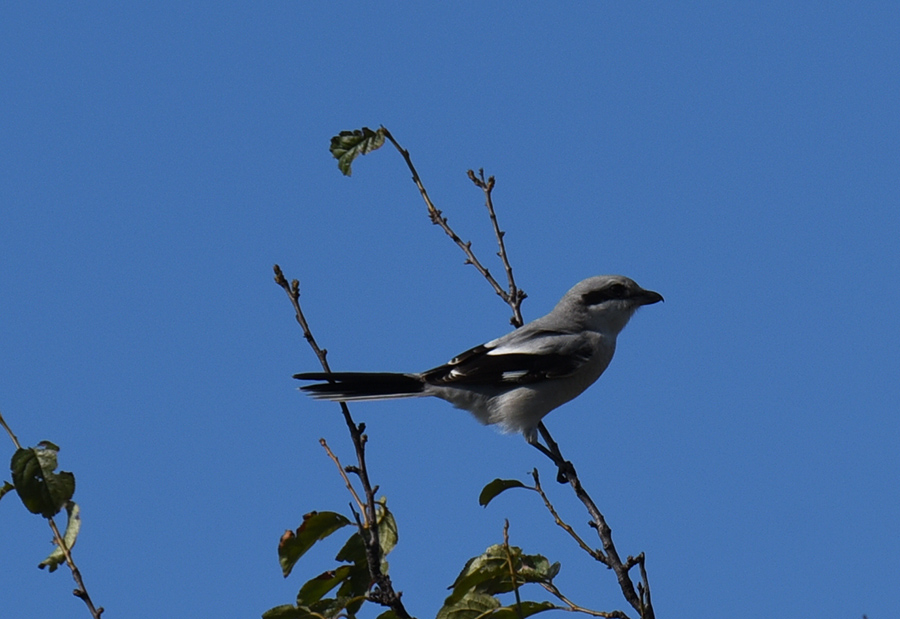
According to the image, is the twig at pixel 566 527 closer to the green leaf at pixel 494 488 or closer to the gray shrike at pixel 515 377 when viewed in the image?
the green leaf at pixel 494 488

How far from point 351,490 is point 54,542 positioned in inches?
30.4

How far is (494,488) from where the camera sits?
3.46m

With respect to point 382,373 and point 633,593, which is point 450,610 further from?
point 382,373

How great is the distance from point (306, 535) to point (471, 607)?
535mm

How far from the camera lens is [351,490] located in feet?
→ 8.64

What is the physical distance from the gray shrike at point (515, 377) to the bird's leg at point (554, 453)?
0.04 feet

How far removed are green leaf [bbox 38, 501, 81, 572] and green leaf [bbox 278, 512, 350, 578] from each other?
2.05 ft

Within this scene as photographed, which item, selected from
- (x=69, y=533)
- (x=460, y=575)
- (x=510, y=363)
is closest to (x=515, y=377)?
(x=510, y=363)

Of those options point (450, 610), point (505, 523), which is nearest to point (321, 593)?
point (450, 610)

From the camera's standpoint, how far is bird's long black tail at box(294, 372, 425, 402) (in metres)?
4.62

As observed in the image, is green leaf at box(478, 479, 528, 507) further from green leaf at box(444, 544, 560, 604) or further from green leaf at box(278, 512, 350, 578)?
green leaf at box(278, 512, 350, 578)

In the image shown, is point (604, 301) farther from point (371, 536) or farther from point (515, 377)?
point (371, 536)

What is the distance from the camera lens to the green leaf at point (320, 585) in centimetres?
264

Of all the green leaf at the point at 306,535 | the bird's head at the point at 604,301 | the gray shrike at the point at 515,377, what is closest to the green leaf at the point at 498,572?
the green leaf at the point at 306,535
